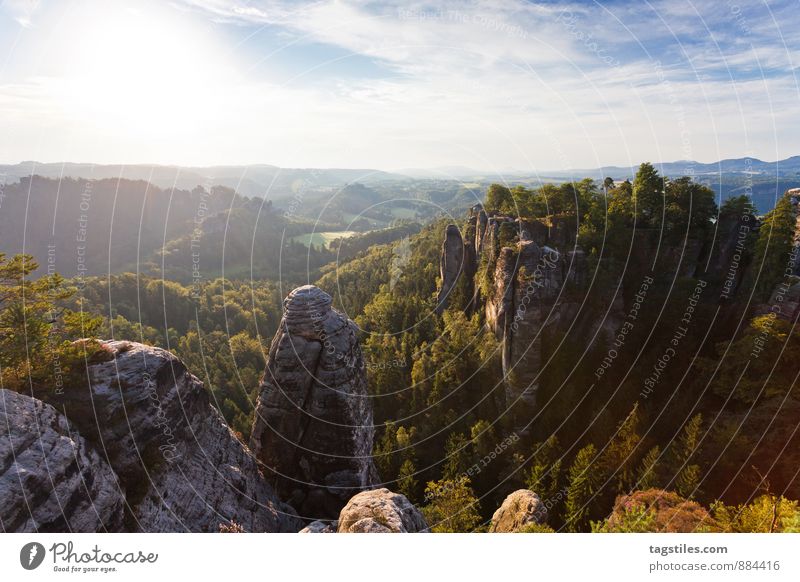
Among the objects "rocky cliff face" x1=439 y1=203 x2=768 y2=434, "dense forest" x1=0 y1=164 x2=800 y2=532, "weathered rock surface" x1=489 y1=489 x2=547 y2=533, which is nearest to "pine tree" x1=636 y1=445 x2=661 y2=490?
"dense forest" x1=0 y1=164 x2=800 y2=532

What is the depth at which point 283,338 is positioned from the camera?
2205 centimetres

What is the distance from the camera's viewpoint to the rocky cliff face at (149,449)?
13.2m

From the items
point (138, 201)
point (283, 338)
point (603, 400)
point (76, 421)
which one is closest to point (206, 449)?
point (76, 421)

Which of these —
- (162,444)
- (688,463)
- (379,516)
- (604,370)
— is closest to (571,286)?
(604,370)

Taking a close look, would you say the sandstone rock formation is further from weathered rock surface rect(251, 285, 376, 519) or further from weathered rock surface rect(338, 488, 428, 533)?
weathered rock surface rect(338, 488, 428, 533)

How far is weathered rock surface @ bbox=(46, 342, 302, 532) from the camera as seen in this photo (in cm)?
1431

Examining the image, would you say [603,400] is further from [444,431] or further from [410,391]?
[410,391]

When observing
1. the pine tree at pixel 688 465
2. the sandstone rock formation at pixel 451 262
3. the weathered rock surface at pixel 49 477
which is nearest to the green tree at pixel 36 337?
the weathered rock surface at pixel 49 477

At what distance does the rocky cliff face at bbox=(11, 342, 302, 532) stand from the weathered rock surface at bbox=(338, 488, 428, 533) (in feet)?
19.4

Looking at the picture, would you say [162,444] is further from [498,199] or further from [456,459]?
[498,199]

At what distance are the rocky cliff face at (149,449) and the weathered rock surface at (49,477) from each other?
5 centimetres

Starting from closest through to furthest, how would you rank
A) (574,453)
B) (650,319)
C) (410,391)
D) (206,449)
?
(206,449) → (574,453) → (650,319) → (410,391)

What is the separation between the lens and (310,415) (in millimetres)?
21875

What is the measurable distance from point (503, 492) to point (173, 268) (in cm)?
14758
